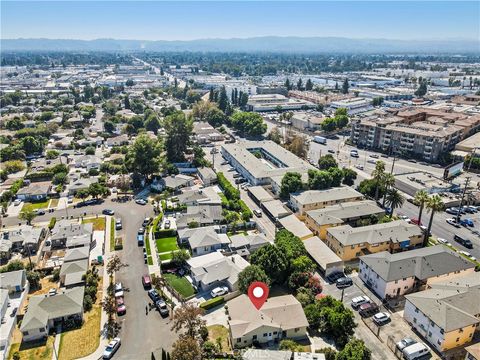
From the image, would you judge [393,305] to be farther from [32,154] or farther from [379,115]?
[32,154]

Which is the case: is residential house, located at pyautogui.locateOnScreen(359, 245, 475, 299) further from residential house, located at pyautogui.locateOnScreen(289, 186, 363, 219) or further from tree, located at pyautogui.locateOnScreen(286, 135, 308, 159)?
tree, located at pyautogui.locateOnScreen(286, 135, 308, 159)

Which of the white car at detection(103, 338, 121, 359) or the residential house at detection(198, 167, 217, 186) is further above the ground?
the residential house at detection(198, 167, 217, 186)

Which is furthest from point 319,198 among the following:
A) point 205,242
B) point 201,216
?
point 205,242

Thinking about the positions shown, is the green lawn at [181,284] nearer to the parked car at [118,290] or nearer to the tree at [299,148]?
the parked car at [118,290]

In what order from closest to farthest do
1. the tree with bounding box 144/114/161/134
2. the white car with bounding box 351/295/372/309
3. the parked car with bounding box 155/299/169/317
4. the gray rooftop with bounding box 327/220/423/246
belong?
the parked car with bounding box 155/299/169/317 → the white car with bounding box 351/295/372/309 → the gray rooftop with bounding box 327/220/423/246 → the tree with bounding box 144/114/161/134

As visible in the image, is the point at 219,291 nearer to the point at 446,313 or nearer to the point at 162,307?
the point at 162,307

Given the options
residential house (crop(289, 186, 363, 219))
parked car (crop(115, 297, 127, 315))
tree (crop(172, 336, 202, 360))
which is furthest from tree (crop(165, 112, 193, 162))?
tree (crop(172, 336, 202, 360))
